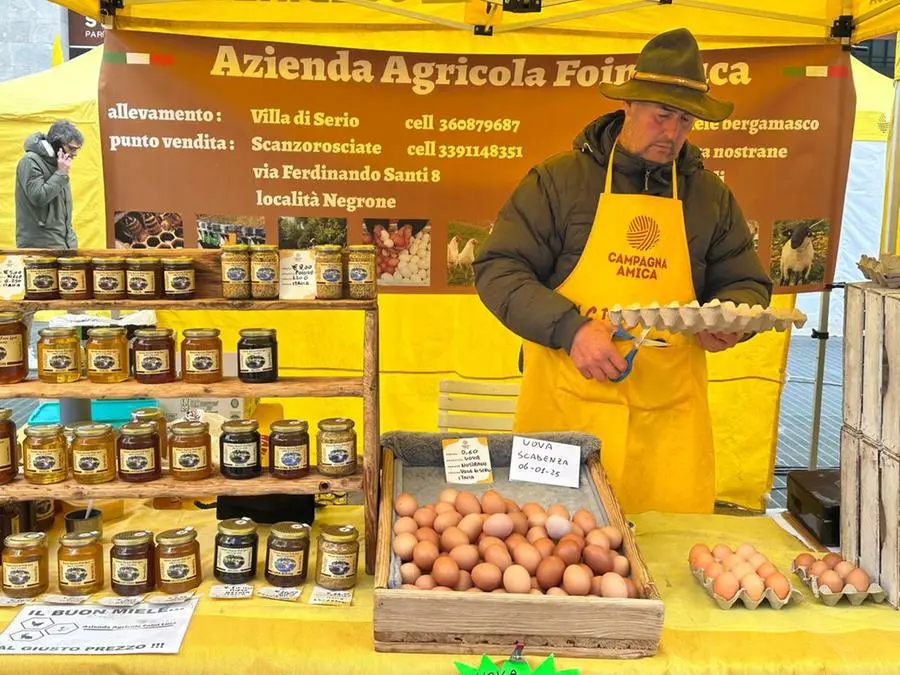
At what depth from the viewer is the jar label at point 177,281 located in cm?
210

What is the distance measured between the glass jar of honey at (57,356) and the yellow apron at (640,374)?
1.48 metres

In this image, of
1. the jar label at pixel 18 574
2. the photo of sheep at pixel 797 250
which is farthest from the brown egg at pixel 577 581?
the photo of sheep at pixel 797 250

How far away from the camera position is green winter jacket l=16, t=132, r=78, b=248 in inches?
236

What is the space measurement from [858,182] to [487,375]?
21.7 ft

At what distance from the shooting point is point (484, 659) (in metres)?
1.63

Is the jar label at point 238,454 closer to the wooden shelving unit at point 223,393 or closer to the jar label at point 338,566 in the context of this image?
the wooden shelving unit at point 223,393

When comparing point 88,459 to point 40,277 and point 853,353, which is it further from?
point 853,353

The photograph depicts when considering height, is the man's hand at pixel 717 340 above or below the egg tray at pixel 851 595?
above

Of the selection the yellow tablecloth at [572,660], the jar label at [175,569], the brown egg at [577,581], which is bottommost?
the yellow tablecloth at [572,660]

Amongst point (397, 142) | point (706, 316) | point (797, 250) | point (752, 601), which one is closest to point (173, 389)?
point (706, 316)

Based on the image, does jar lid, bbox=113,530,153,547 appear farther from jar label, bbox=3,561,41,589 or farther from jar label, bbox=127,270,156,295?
jar label, bbox=127,270,156,295

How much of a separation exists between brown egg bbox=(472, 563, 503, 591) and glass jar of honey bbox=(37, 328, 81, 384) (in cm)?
107

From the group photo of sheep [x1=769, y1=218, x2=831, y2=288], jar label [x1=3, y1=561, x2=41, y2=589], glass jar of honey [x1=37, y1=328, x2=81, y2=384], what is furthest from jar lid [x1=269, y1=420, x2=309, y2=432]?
photo of sheep [x1=769, y1=218, x2=831, y2=288]

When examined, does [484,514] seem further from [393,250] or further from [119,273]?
[393,250]
